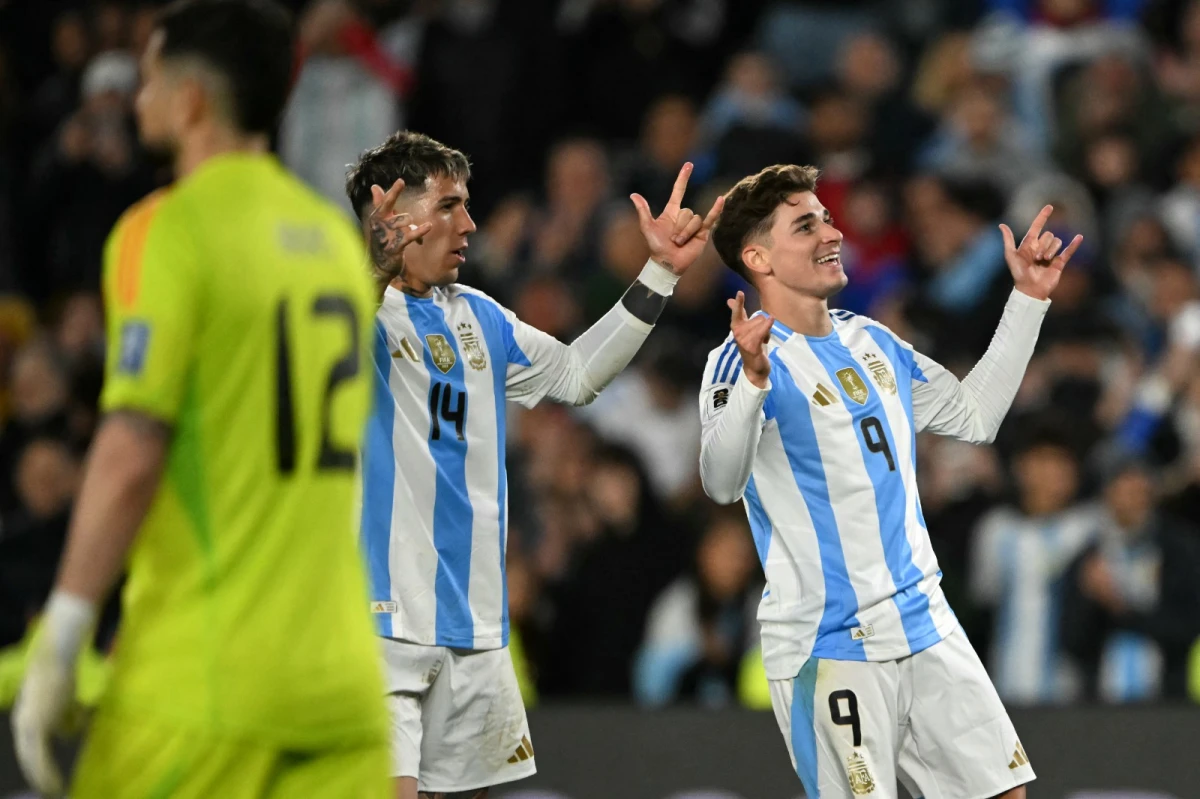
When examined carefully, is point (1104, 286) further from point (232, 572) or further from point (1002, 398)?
point (232, 572)

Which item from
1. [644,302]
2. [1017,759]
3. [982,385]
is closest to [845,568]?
[1017,759]

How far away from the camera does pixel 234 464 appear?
11.4 feet

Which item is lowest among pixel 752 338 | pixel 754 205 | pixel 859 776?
pixel 859 776

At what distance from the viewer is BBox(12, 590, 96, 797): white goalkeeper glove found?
3.36 m

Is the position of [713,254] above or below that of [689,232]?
above

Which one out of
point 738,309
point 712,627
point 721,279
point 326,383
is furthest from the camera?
point 721,279

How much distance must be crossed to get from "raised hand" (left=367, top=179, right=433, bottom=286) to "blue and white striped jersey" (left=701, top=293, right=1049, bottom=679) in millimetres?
1070

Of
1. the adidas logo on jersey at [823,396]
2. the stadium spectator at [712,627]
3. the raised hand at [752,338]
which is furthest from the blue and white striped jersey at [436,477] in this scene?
the stadium spectator at [712,627]

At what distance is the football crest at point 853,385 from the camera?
588 centimetres

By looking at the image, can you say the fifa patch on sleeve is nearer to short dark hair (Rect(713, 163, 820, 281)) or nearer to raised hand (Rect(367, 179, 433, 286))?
raised hand (Rect(367, 179, 433, 286))

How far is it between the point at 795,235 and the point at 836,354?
44 cm

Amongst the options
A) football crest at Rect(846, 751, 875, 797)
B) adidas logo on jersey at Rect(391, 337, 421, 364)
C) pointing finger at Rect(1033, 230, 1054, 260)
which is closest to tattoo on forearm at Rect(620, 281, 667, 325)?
adidas logo on jersey at Rect(391, 337, 421, 364)

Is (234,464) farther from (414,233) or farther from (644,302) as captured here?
(644,302)

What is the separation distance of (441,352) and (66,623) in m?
2.49
